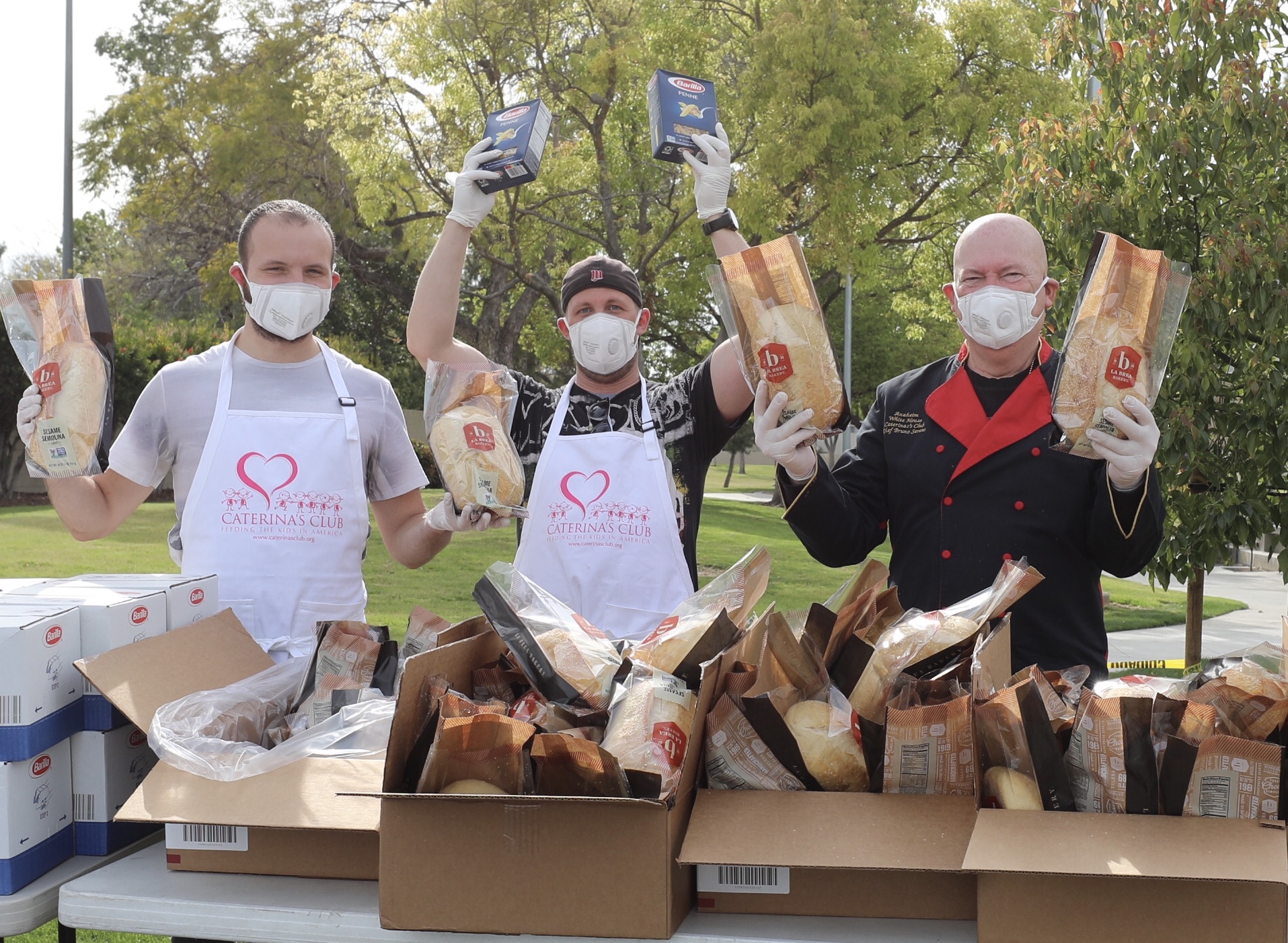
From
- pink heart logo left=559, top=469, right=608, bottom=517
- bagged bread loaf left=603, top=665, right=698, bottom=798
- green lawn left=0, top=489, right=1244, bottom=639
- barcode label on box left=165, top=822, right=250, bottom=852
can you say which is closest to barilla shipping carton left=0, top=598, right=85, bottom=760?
barcode label on box left=165, top=822, right=250, bottom=852

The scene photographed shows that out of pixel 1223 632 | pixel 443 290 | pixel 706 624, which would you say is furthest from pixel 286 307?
pixel 1223 632

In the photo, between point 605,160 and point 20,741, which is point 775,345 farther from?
point 605,160

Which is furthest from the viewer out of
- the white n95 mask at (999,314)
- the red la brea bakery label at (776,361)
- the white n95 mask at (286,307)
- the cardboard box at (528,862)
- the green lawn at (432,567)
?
the green lawn at (432,567)

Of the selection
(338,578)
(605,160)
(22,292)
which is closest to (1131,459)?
(338,578)

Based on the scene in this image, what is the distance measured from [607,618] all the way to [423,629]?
87 centimetres

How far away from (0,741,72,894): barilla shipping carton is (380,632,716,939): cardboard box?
0.65 meters

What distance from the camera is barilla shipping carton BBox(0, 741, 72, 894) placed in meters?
1.77

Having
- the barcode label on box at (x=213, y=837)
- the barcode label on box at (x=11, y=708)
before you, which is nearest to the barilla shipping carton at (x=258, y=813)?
the barcode label on box at (x=213, y=837)

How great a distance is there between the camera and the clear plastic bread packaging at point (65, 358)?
7.92 feet

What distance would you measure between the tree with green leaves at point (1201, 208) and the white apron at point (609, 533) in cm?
331

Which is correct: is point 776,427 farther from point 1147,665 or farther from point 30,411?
point 1147,665

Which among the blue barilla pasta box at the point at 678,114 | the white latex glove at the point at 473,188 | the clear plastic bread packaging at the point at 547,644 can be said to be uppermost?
the blue barilla pasta box at the point at 678,114

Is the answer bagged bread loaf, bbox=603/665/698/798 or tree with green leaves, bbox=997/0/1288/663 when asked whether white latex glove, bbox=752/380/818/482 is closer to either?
bagged bread loaf, bbox=603/665/698/798

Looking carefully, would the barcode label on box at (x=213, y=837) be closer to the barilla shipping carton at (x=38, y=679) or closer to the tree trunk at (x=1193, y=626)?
the barilla shipping carton at (x=38, y=679)
